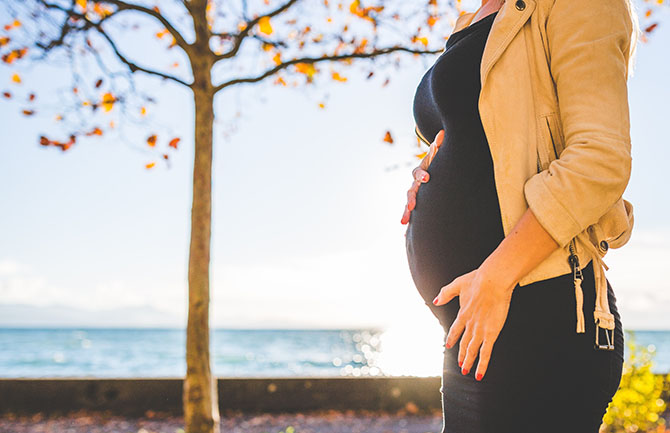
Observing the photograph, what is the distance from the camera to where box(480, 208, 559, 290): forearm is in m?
1.02

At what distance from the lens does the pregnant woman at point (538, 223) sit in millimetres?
1021

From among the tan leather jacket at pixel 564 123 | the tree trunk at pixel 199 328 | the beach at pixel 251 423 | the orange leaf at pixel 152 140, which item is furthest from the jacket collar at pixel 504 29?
the beach at pixel 251 423

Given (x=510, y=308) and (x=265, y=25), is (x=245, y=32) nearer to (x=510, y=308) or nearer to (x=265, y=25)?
(x=265, y=25)

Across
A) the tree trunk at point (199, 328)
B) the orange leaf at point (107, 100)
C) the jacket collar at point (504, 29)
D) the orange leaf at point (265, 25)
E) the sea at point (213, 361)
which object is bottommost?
the sea at point (213, 361)

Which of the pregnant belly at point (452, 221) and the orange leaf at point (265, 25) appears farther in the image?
the orange leaf at point (265, 25)

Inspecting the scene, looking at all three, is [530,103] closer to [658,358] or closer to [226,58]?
[226,58]

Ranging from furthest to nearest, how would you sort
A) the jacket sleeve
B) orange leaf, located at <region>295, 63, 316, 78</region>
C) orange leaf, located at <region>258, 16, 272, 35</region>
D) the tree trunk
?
orange leaf, located at <region>295, 63, 316, 78</region>
orange leaf, located at <region>258, 16, 272, 35</region>
the tree trunk
the jacket sleeve

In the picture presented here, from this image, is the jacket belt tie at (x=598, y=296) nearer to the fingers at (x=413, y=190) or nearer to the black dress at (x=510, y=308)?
the black dress at (x=510, y=308)

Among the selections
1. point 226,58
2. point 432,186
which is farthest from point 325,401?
point 432,186

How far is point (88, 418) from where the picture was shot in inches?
244

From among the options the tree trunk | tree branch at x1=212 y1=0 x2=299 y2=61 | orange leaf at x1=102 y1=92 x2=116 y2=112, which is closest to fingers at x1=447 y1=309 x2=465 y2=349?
the tree trunk

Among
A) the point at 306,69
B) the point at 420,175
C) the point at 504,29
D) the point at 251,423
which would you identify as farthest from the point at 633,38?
the point at 251,423

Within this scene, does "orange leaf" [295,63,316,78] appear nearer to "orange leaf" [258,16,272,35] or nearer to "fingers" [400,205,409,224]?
"orange leaf" [258,16,272,35]

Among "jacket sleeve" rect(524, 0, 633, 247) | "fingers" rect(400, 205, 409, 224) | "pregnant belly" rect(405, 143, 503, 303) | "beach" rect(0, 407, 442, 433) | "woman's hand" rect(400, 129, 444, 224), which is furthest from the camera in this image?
"beach" rect(0, 407, 442, 433)
